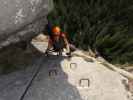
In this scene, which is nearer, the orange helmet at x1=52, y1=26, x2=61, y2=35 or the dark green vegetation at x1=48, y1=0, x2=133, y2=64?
the orange helmet at x1=52, y1=26, x2=61, y2=35

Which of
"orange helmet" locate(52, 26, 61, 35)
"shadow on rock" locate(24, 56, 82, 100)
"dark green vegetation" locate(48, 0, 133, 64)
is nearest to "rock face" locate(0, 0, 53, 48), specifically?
"orange helmet" locate(52, 26, 61, 35)

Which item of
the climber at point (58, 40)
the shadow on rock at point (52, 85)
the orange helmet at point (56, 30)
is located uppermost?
the orange helmet at point (56, 30)

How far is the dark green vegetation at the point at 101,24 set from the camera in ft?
16.1

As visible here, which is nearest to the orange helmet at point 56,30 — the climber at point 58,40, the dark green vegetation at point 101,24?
the climber at point 58,40

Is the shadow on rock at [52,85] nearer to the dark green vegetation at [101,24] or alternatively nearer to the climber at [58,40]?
the climber at [58,40]

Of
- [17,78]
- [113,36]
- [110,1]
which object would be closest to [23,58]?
[17,78]

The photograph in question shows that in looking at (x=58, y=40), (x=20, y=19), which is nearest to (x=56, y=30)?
(x=58, y=40)

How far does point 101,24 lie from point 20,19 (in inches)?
82.1

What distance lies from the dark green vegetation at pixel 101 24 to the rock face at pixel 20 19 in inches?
50.7

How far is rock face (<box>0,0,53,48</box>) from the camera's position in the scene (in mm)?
3137

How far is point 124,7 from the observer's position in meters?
5.41

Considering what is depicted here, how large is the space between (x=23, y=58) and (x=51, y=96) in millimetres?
693

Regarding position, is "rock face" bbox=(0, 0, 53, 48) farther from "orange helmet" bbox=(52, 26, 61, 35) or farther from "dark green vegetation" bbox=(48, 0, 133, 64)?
"dark green vegetation" bbox=(48, 0, 133, 64)

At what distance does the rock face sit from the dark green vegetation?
1.29 m
